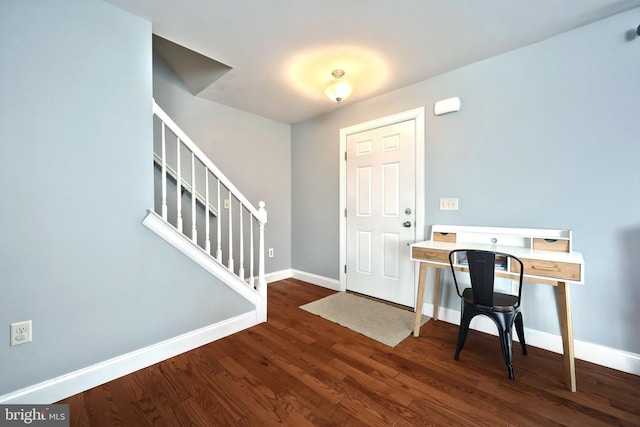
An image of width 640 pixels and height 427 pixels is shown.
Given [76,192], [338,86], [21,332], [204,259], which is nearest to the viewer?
[21,332]

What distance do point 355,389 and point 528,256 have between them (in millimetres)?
1421

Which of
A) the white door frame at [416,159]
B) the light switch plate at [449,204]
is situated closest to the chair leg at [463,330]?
the white door frame at [416,159]

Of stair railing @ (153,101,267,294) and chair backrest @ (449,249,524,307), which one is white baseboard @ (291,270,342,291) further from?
chair backrest @ (449,249,524,307)

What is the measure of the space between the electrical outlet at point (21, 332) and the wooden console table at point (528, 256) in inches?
99.5

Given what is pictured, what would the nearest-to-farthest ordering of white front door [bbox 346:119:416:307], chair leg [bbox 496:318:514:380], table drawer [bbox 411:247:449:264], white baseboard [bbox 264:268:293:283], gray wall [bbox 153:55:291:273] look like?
chair leg [bbox 496:318:514:380] → table drawer [bbox 411:247:449:264] → white front door [bbox 346:119:416:307] → gray wall [bbox 153:55:291:273] → white baseboard [bbox 264:268:293:283]

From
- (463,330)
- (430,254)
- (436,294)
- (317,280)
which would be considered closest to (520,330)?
(463,330)

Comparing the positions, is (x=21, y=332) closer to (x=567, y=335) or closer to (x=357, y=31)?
(x=357, y=31)

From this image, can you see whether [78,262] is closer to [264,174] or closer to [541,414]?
[264,174]

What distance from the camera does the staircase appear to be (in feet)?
6.29

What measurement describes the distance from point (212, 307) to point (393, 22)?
2.55 m

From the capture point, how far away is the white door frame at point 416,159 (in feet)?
8.69

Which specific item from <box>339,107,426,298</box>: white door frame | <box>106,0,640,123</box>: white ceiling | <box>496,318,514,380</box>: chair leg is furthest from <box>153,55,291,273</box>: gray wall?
<box>496,318,514,380</box>: chair leg

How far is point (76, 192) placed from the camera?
154cm

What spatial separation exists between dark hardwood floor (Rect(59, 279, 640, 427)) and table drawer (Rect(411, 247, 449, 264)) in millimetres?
681
